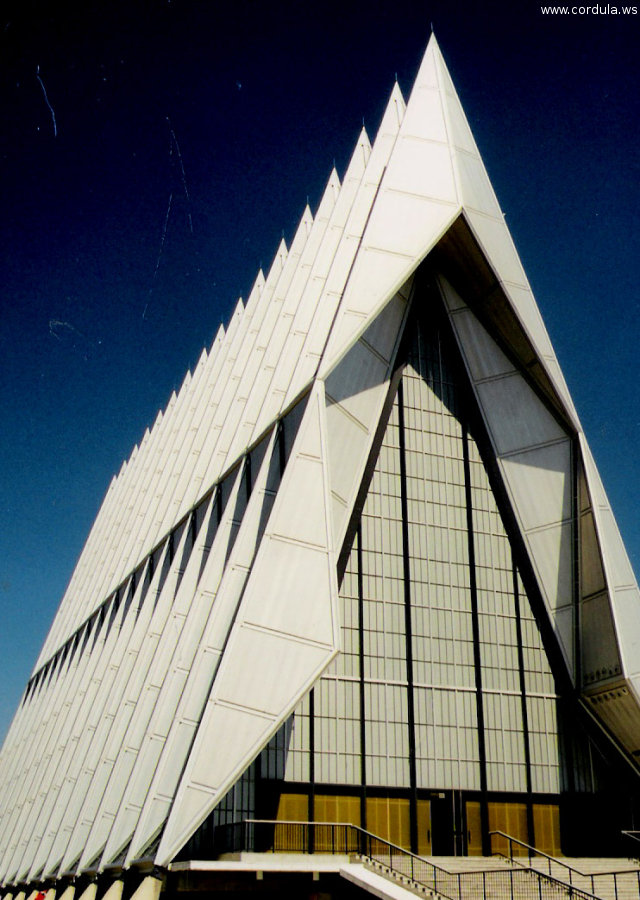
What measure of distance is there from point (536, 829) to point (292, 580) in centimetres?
1005

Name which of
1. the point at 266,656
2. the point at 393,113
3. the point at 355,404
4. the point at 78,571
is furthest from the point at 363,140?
the point at 78,571

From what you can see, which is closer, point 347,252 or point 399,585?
point 399,585

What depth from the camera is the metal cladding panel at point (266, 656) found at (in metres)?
21.1

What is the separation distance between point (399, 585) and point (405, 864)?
7704 millimetres

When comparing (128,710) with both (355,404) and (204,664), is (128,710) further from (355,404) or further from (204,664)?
(355,404)

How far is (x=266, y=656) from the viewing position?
22.5 meters

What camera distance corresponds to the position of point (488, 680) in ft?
91.0

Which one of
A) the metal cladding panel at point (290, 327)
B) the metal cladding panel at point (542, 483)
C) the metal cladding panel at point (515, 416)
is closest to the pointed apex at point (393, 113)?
the metal cladding panel at point (290, 327)

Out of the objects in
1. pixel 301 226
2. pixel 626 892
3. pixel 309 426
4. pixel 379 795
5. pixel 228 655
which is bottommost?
pixel 626 892

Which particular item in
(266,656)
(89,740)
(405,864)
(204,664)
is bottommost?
(405,864)

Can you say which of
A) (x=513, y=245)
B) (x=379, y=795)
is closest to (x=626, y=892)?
(x=379, y=795)

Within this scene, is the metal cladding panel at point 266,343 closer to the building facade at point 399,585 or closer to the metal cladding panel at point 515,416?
the building facade at point 399,585

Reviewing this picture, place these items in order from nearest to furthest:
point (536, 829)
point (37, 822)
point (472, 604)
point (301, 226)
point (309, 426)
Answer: point (309, 426) → point (536, 829) → point (472, 604) → point (37, 822) → point (301, 226)

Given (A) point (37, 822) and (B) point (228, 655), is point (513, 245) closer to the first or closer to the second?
(B) point (228, 655)
